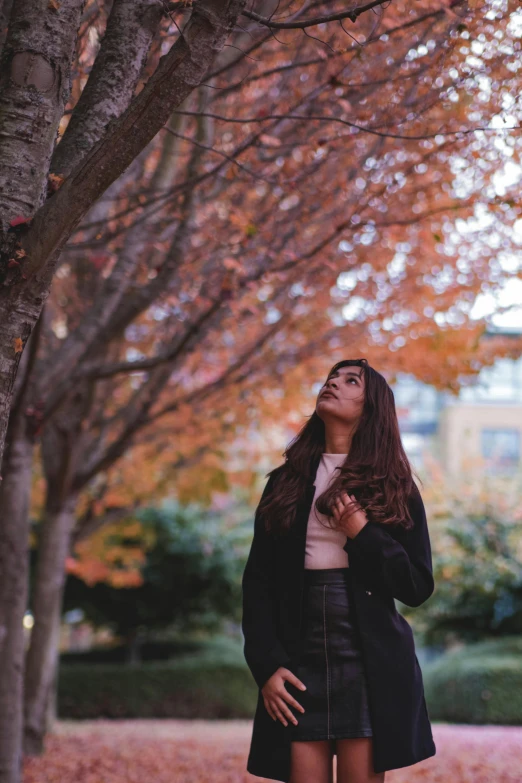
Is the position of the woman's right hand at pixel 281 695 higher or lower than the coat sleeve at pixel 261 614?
lower

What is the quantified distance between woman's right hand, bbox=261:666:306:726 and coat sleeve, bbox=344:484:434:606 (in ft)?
1.40

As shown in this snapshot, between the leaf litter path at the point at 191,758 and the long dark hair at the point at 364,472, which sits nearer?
the long dark hair at the point at 364,472

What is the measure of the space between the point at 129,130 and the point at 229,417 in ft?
26.9

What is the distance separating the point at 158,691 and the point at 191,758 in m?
5.50

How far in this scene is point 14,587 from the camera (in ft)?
19.7

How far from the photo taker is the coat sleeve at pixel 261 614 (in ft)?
8.82

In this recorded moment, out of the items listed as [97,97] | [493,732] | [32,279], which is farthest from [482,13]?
[493,732]

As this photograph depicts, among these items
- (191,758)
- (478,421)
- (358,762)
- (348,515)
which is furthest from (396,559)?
(478,421)

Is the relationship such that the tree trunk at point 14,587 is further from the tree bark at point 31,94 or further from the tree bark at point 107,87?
the tree bark at point 31,94

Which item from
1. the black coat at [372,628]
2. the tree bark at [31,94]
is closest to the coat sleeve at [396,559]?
the black coat at [372,628]

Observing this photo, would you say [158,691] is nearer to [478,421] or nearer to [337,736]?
[337,736]

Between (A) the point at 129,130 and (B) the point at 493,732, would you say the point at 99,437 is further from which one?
(A) the point at 129,130

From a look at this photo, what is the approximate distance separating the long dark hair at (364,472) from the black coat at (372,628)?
0.06 m

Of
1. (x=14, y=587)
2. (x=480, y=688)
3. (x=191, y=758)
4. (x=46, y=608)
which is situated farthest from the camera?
(x=480, y=688)
